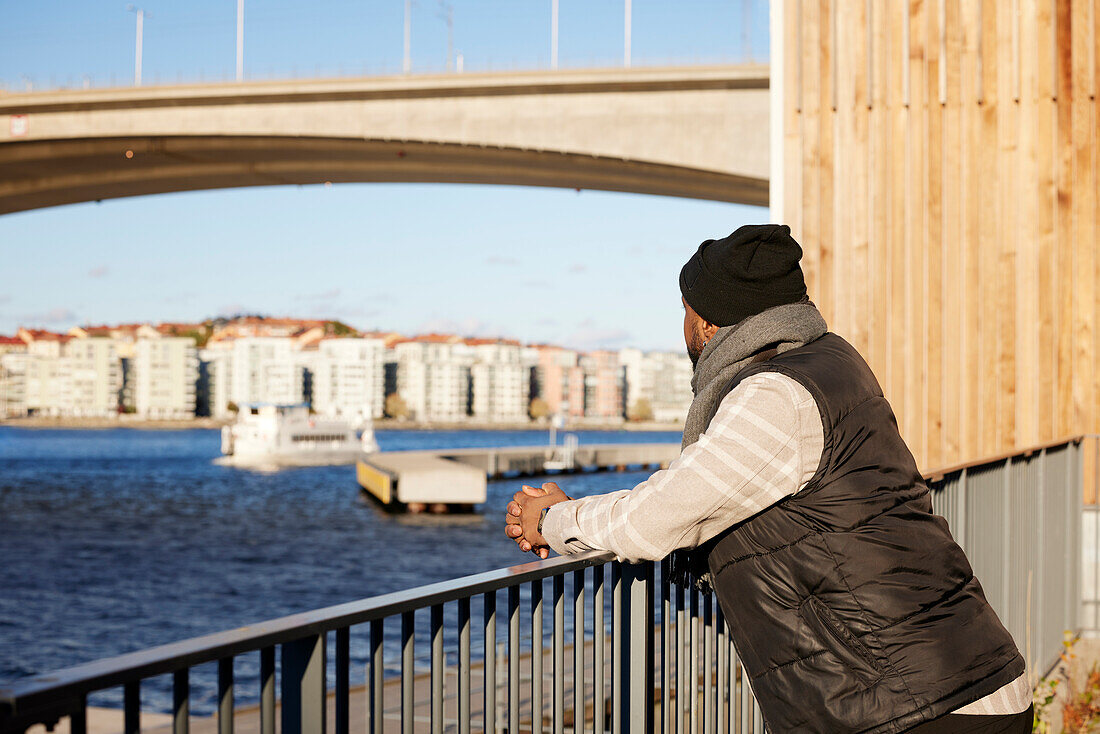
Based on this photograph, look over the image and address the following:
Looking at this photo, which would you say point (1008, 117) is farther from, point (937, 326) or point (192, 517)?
point (192, 517)

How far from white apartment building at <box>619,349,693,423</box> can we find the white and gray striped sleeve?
457ft

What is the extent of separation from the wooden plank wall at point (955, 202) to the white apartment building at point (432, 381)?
13184cm

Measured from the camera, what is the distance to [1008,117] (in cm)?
608

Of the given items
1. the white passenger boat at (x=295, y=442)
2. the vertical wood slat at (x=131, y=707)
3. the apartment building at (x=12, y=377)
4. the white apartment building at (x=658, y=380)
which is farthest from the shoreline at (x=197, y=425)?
the vertical wood slat at (x=131, y=707)

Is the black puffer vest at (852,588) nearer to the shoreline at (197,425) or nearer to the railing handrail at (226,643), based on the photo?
the railing handrail at (226,643)

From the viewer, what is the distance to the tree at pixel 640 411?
144m

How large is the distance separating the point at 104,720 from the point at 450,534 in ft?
86.2

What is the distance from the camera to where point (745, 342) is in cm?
171

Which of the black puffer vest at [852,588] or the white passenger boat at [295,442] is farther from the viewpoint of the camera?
the white passenger boat at [295,442]

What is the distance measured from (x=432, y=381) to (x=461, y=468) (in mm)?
100595

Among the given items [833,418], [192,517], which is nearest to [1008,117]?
[833,418]

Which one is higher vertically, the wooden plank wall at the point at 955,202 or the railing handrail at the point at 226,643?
the wooden plank wall at the point at 955,202

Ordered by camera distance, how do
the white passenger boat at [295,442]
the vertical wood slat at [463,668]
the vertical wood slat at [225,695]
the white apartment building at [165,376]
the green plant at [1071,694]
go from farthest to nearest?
the white apartment building at [165,376] < the white passenger boat at [295,442] < the green plant at [1071,694] < the vertical wood slat at [463,668] < the vertical wood slat at [225,695]

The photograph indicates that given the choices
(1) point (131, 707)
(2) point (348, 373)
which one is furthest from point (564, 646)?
(2) point (348, 373)
